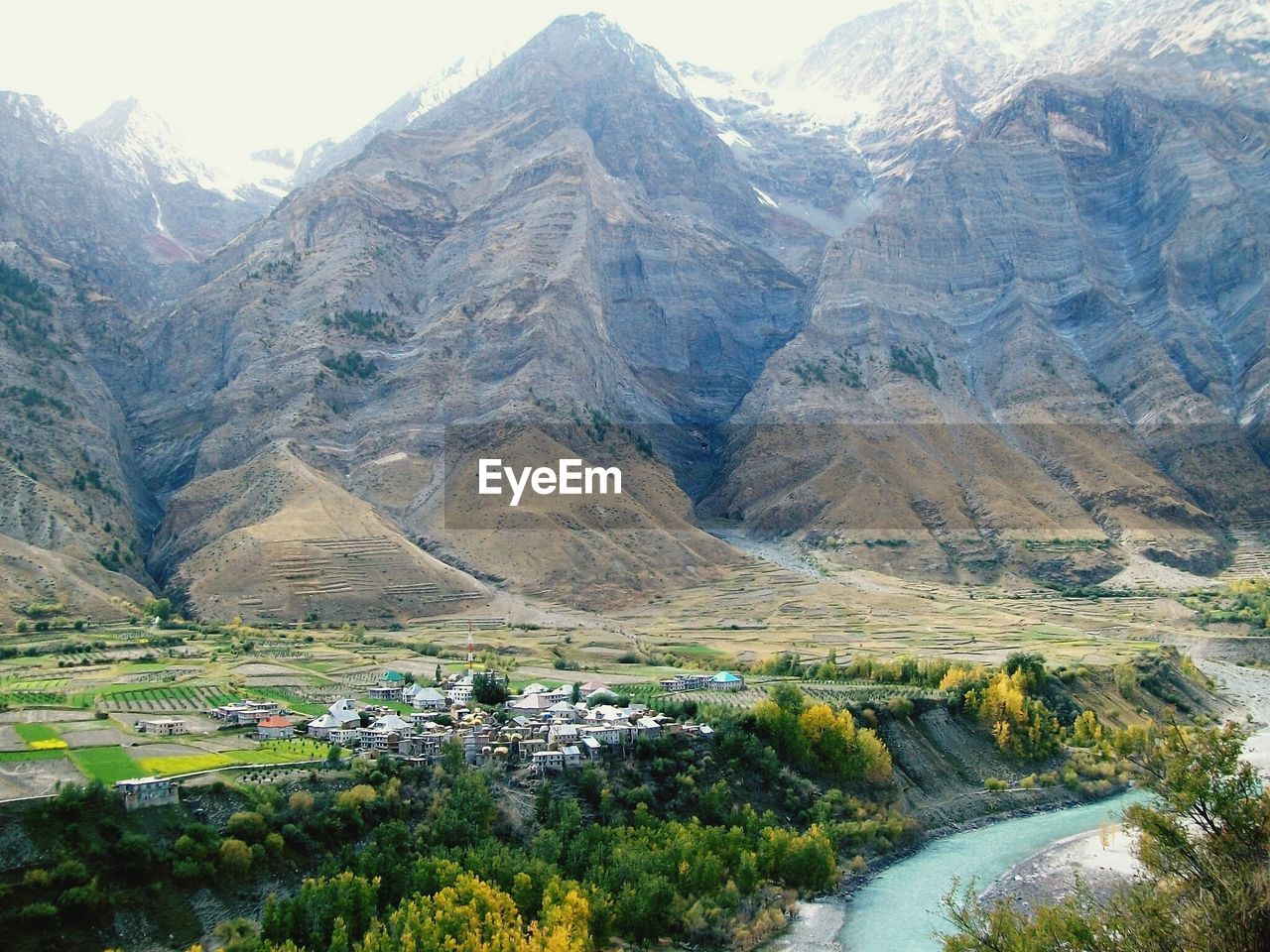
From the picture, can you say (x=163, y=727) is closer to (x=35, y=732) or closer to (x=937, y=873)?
(x=35, y=732)

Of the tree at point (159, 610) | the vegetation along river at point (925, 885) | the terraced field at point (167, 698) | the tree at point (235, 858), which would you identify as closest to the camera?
the tree at point (235, 858)

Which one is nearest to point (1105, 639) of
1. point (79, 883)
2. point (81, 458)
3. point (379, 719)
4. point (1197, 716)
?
point (1197, 716)

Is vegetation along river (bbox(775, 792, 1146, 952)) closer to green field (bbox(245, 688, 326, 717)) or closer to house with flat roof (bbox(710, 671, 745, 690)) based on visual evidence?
house with flat roof (bbox(710, 671, 745, 690))

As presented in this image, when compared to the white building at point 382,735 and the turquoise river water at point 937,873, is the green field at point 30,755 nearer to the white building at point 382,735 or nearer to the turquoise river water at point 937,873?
the white building at point 382,735

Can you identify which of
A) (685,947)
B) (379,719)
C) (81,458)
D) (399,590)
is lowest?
(685,947)

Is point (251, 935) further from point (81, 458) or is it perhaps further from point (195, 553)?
point (81, 458)

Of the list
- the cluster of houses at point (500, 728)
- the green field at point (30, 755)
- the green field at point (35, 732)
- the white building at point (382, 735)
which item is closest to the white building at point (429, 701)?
the cluster of houses at point (500, 728)
